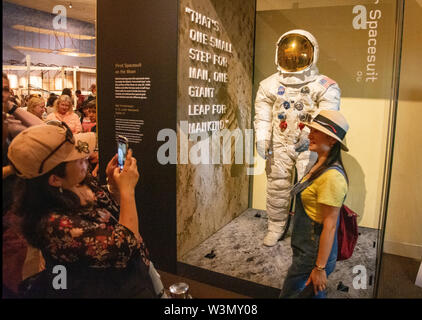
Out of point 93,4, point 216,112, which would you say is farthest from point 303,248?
A: point 93,4

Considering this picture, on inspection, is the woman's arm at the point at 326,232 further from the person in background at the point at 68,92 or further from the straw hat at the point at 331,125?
the person in background at the point at 68,92

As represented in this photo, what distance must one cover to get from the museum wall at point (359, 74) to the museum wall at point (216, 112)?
514 millimetres

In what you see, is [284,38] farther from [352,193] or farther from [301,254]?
[301,254]

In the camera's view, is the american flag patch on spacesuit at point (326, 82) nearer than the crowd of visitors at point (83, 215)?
No

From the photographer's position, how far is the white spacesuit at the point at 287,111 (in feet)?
8.24

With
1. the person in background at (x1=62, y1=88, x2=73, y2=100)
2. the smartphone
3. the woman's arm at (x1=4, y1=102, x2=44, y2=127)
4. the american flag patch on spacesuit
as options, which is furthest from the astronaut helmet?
the woman's arm at (x1=4, y1=102, x2=44, y2=127)

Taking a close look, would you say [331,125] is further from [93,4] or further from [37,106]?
[93,4]

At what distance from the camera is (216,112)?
308 centimetres

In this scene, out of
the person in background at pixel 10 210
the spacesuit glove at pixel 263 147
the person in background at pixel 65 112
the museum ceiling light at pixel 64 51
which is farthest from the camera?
the spacesuit glove at pixel 263 147

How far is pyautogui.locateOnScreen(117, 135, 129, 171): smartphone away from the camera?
230cm

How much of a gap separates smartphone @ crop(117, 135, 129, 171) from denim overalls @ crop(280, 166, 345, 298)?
1.08m

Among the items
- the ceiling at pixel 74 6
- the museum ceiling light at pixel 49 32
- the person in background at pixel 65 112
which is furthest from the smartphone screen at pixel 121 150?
the ceiling at pixel 74 6

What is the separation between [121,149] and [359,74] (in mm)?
1586
